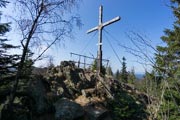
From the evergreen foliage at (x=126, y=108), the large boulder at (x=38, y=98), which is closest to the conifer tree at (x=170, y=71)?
the evergreen foliage at (x=126, y=108)

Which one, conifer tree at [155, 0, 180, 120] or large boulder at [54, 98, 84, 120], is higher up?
conifer tree at [155, 0, 180, 120]

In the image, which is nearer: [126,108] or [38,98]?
[38,98]

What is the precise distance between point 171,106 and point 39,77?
664cm

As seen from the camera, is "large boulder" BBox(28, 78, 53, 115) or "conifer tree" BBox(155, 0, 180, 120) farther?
"large boulder" BBox(28, 78, 53, 115)

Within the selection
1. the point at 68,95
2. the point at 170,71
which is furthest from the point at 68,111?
the point at 170,71

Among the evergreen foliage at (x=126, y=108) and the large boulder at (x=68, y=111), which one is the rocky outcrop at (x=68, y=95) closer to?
the large boulder at (x=68, y=111)

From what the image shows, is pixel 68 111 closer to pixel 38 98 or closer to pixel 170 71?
pixel 38 98

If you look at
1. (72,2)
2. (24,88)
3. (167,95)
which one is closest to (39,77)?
(24,88)

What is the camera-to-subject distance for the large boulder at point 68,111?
1070 cm

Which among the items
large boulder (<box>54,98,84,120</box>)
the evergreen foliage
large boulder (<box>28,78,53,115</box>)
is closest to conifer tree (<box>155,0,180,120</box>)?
the evergreen foliage

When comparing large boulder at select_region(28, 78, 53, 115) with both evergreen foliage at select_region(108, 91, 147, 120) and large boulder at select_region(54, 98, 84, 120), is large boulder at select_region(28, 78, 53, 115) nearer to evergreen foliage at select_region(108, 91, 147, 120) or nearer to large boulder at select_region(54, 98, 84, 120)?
large boulder at select_region(54, 98, 84, 120)

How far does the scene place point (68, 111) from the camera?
10.8 meters

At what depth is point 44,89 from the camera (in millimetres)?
11992

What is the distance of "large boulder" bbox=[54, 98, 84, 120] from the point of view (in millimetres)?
10695
